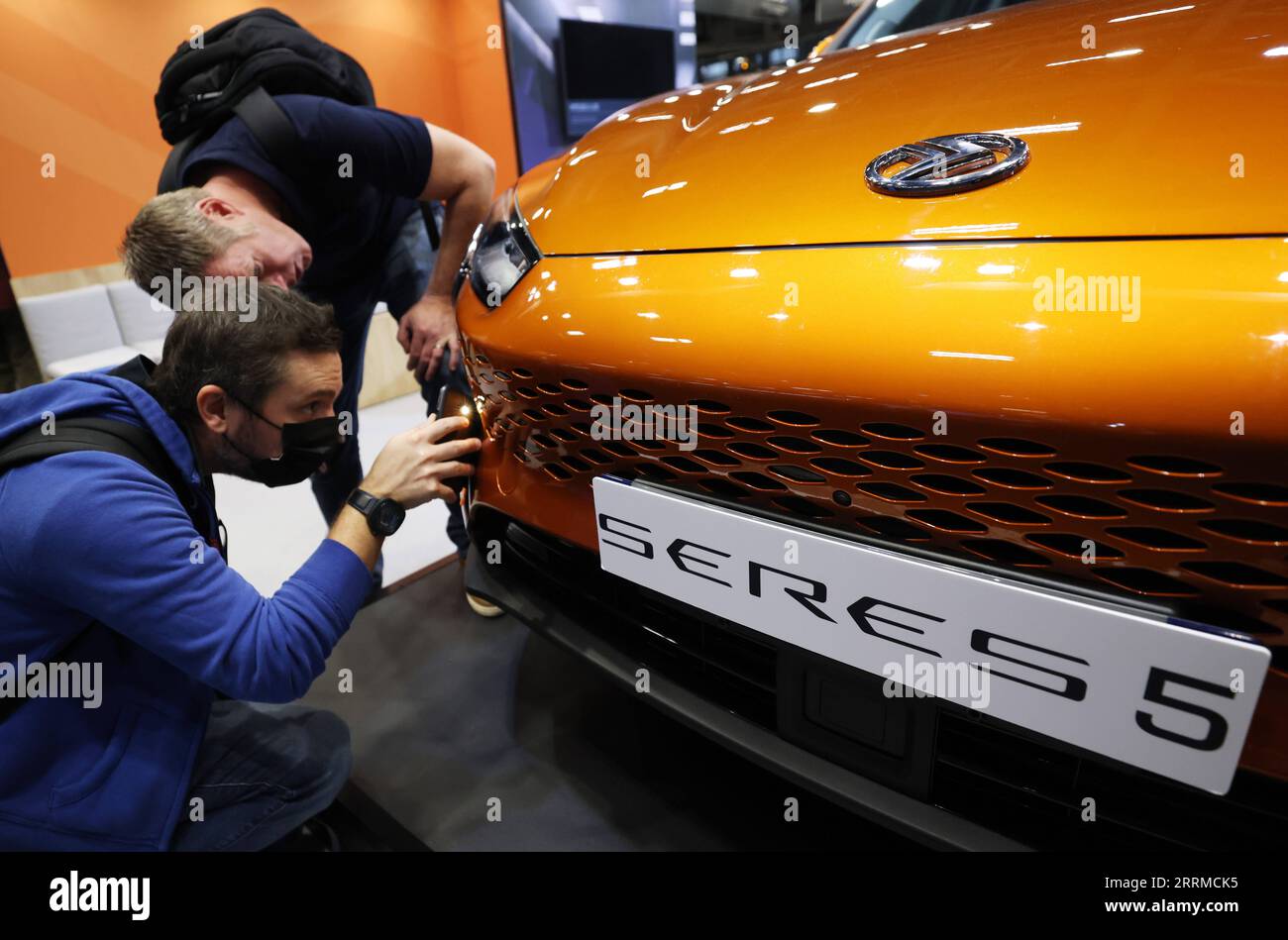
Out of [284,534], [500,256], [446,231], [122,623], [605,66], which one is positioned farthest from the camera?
[605,66]

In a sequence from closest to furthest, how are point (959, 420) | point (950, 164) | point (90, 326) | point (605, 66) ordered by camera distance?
point (959, 420) → point (950, 164) → point (90, 326) → point (605, 66)

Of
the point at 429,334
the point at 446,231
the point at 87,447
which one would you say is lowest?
the point at 87,447

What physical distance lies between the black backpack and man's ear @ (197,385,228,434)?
64 cm

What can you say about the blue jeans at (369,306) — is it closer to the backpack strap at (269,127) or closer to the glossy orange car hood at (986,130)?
the backpack strap at (269,127)

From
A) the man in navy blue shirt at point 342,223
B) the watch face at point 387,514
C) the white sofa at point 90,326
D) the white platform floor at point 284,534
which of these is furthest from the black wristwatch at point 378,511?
the white sofa at point 90,326

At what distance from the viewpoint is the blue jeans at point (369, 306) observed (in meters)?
1.79

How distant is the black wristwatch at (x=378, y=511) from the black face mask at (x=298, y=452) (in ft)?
0.43

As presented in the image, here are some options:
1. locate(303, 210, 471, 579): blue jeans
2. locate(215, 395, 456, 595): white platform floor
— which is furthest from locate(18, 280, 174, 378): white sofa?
locate(303, 210, 471, 579): blue jeans

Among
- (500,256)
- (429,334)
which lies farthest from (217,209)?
(500,256)

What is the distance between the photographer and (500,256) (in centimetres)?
103

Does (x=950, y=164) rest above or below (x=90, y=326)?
below

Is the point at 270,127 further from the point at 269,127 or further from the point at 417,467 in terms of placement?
the point at 417,467

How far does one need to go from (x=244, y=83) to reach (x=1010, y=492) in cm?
160
